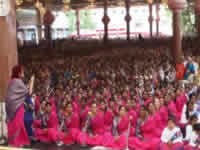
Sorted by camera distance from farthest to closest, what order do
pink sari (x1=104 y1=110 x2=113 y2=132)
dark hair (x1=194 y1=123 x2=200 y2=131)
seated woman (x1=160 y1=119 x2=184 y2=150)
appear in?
1. pink sari (x1=104 y1=110 x2=113 y2=132)
2. seated woman (x1=160 y1=119 x2=184 y2=150)
3. dark hair (x1=194 y1=123 x2=200 y2=131)

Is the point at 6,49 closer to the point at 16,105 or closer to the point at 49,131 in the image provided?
the point at 16,105

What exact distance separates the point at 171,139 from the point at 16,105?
311cm

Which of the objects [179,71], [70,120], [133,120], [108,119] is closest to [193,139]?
[133,120]

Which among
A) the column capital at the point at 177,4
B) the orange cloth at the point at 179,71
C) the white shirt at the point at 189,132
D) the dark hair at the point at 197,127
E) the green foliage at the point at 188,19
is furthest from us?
the green foliage at the point at 188,19

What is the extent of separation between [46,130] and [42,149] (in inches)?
25.4

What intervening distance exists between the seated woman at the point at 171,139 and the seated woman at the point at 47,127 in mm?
2446

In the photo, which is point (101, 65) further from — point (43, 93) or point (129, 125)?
point (129, 125)

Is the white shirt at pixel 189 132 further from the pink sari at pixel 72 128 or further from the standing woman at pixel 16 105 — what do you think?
the standing woman at pixel 16 105

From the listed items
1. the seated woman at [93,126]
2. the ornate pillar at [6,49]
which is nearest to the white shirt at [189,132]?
the seated woman at [93,126]

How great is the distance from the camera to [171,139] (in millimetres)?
6477

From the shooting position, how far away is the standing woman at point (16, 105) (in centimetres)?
629

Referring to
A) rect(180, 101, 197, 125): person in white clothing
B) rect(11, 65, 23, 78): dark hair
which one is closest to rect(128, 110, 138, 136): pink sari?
rect(180, 101, 197, 125): person in white clothing

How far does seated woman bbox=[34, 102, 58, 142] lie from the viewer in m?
7.47

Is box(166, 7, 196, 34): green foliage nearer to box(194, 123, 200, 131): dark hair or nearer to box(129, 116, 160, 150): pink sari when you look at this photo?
box(129, 116, 160, 150): pink sari
